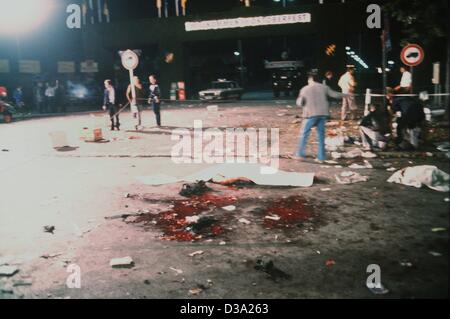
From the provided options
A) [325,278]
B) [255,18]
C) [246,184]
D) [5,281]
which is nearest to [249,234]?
[325,278]

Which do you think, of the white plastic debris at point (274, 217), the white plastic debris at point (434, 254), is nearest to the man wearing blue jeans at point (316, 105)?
the white plastic debris at point (274, 217)

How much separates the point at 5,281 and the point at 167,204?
9.28 ft

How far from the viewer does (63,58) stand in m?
34.3

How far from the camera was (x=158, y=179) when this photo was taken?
8.31m

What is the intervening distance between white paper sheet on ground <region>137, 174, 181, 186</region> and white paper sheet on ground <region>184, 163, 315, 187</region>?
11.3 inches

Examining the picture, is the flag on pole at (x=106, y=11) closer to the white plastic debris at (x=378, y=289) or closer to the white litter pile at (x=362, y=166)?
the white litter pile at (x=362, y=166)

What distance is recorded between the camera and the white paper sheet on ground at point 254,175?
25.0 ft

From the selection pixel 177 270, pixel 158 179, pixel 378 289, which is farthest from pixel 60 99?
pixel 378 289

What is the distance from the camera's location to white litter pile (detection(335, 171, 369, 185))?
7.65 meters

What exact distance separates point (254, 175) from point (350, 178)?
6.03 feet

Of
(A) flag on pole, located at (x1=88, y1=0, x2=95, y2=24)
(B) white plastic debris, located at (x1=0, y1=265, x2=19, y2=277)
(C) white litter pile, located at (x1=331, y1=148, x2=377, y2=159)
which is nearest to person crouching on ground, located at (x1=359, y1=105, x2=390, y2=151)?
(C) white litter pile, located at (x1=331, y1=148, x2=377, y2=159)

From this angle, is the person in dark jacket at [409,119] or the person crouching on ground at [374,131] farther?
the person crouching on ground at [374,131]

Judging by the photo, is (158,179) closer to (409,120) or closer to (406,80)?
(409,120)

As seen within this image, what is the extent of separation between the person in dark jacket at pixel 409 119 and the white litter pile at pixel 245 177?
345 cm
